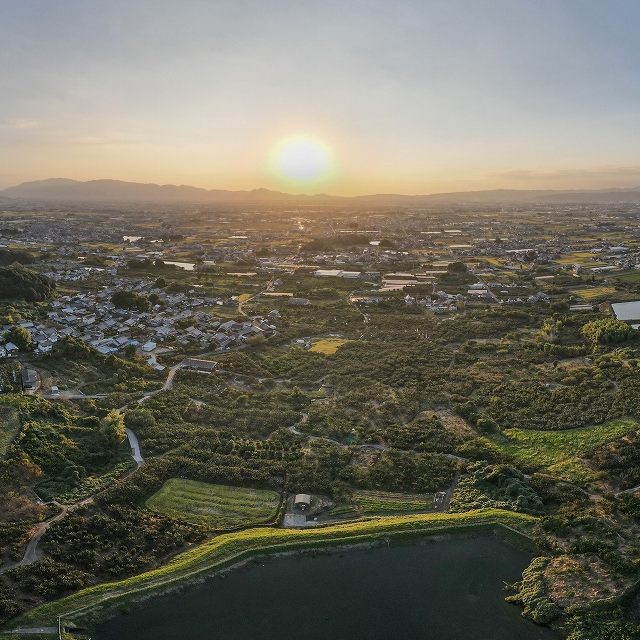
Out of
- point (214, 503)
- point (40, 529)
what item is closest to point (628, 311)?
point (214, 503)

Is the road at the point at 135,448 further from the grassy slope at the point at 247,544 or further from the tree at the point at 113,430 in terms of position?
the grassy slope at the point at 247,544

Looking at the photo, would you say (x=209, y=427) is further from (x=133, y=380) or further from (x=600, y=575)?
(x=600, y=575)

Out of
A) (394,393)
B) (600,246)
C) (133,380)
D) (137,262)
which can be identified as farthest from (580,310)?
(137,262)

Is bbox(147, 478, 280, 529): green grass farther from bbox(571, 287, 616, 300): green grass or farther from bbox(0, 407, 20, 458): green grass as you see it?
bbox(571, 287, 616, 300): green grass

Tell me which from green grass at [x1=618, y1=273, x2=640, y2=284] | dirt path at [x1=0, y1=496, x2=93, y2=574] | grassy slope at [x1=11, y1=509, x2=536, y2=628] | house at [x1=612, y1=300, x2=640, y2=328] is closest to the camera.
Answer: grassy slope at [x1=11, y1=509, x2=536, y2=628]

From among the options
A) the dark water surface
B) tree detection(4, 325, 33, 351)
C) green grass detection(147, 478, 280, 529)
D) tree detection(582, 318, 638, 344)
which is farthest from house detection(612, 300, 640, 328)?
tree detection(4, 325, 33, 351)

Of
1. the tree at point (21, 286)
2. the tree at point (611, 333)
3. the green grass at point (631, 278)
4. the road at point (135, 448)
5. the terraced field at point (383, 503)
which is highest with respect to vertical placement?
Answer: the tree at point (21, 286)

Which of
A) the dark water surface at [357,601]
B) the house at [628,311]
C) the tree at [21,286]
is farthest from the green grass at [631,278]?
the tree at [21,286]
